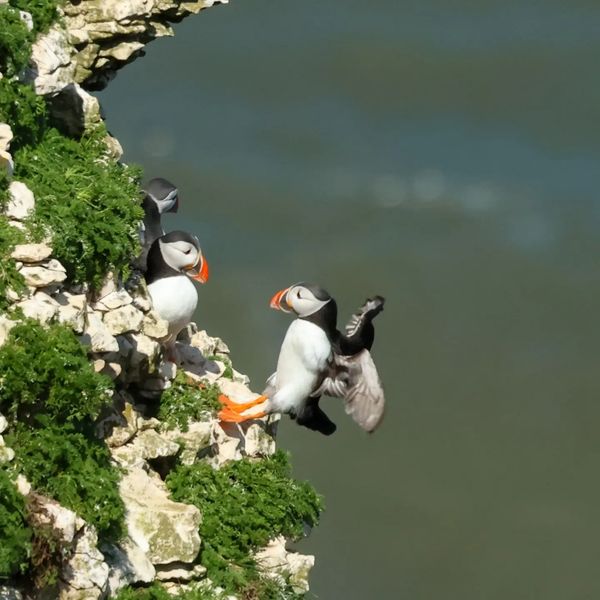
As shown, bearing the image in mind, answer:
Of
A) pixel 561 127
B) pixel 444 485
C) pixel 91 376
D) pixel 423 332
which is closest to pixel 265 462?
pixel 91 376

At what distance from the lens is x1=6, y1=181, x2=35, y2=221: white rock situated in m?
11.4

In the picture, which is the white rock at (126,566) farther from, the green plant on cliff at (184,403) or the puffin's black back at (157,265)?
the puffin's black back at (157,265)

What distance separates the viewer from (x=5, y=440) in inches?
406

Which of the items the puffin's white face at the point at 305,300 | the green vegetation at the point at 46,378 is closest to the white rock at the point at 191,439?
the green vegetation at the point at 46,378

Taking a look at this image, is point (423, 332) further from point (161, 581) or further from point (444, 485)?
Answer: point (161, 581)

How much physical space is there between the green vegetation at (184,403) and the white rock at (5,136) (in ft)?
6.17

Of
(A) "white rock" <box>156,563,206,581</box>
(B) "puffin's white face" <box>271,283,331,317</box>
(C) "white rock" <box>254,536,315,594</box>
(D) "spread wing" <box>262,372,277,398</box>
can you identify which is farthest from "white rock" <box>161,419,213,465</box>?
(B) "puffin's white face" <box>271,283,331,317</box>

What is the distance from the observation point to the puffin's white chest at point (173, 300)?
12586 mm

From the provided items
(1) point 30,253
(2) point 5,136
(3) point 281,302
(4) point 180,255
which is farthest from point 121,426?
(3) point 281,302

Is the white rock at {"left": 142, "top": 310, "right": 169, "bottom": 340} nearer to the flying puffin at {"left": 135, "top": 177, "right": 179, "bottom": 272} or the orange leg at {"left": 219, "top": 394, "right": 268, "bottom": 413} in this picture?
the flying puffin at {"left": 135, "top": 177, "right": 179, "bottom": 272}

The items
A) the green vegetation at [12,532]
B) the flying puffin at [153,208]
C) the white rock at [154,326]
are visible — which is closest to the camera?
the green vegetation at [12,532]

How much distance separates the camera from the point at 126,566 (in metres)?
10.8

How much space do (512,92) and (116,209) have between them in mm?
14914

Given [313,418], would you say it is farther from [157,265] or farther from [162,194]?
[162,194]
